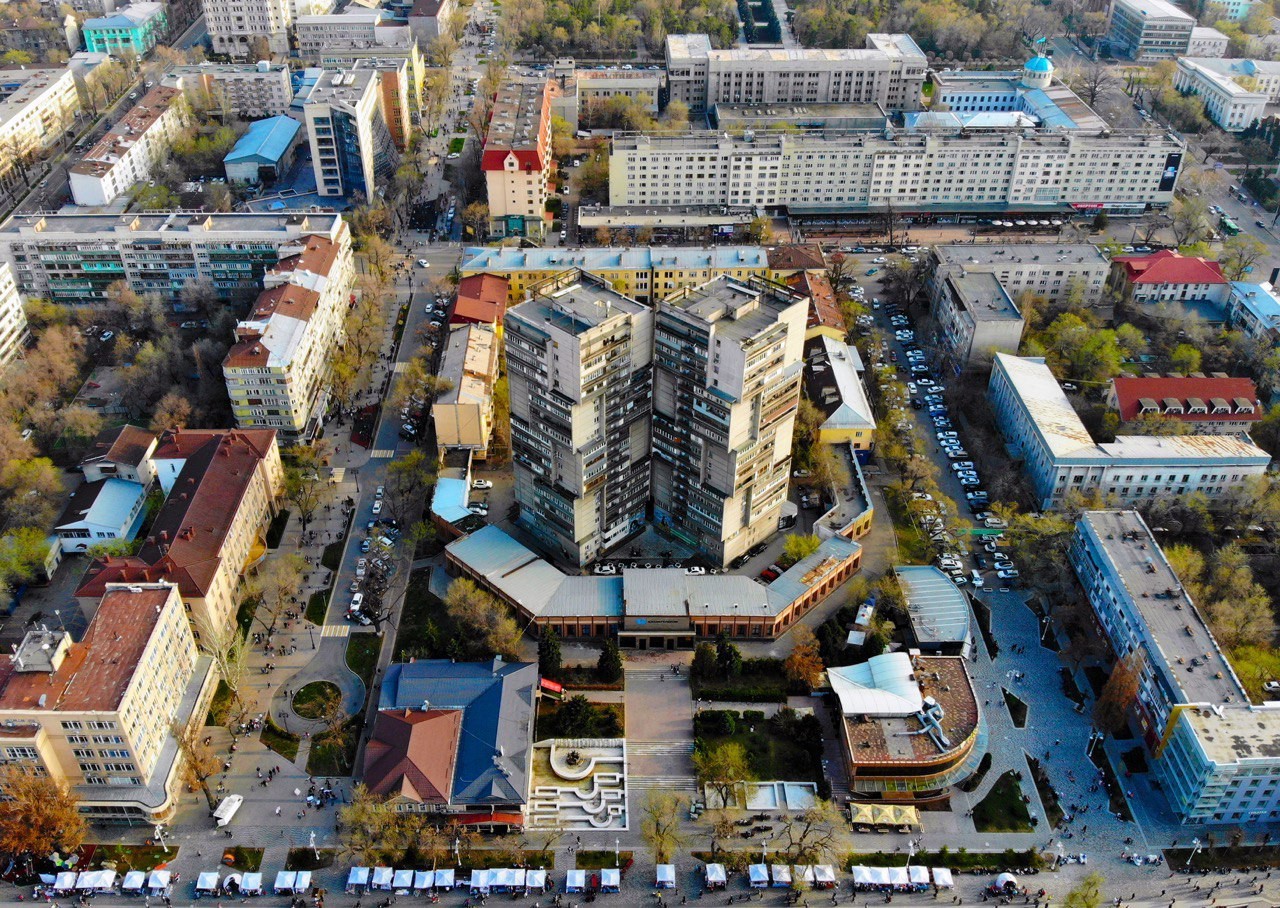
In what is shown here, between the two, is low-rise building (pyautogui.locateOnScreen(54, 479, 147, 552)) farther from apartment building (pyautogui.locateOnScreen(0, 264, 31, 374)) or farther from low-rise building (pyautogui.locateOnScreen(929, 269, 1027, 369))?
low-rise building (pyautogui.locateOnScreen(929, 269, 1027, 369))

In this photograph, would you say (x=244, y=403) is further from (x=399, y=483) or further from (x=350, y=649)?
(x=350, y=649)

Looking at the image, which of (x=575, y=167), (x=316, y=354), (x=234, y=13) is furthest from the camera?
(x=234, y=13)

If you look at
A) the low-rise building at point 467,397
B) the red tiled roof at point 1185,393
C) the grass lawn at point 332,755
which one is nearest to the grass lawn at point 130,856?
the grass lawn at point 332,755

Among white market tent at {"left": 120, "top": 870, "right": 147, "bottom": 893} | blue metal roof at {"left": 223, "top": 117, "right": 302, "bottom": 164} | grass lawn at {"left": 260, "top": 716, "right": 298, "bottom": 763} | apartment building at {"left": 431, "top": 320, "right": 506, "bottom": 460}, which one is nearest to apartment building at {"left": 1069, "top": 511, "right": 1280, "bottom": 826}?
apartment building at {"left": 431, "top": 320, "right": 506, "bottom": 460}

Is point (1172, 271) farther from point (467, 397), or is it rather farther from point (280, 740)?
point (280, 740)

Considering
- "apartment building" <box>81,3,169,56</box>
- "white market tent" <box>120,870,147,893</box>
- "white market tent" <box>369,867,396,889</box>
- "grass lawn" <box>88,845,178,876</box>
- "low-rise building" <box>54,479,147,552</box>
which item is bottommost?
"grass lawn" <box>88,845,178,876</box>

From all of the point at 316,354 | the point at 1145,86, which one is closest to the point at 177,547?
the point at 316,354

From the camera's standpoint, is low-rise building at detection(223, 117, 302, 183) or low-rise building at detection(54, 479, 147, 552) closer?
low-rise building at detection(54, 479, 147, 552)
